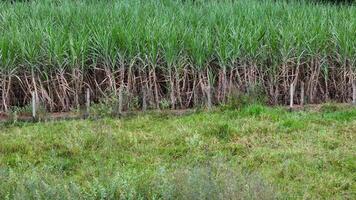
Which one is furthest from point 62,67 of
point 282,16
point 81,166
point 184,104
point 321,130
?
point 282,16

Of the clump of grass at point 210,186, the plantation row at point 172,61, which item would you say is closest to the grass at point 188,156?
the clump of grass at point 210,186

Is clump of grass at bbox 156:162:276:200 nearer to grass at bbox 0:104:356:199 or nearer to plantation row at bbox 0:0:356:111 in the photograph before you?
grass at bbox 0:104:356:199

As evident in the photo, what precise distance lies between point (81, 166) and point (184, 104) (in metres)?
2.22

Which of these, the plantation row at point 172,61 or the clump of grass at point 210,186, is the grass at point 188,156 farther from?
the plantation row at point 172,61

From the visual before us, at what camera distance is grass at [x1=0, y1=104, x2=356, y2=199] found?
163 inches

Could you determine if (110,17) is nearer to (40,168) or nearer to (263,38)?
(263,38)

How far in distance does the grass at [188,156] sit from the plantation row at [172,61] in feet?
2.00

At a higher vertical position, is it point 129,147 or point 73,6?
point 73,6

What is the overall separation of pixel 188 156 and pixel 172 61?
6.06 feet

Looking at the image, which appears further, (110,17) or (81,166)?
(110,17)

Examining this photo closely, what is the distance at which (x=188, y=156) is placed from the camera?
5.55m

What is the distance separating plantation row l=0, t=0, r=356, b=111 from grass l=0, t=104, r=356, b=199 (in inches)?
24.0

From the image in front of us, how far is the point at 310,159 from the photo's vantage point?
5.45 meters

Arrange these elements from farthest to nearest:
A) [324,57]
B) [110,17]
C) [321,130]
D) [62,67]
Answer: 1. [110,17]
2. [324,57]
3. [62,67]
4. [321,130]
